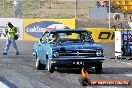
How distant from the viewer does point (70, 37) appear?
1834 cm

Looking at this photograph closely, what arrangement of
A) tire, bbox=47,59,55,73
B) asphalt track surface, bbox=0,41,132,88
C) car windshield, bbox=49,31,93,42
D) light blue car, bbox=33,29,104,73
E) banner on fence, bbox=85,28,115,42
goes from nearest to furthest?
asphalt track surface, bbox=0,41,132,88, light blue car, bbox=33,29,104,73, tire, bbox=47,59,55,73, car windshield, bbox=49,31,93,42, banner on fence, bbox=85,28,115,42

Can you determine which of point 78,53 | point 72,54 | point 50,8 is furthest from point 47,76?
point 50,8

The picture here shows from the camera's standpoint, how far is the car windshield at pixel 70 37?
1811 cm

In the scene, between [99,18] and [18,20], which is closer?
[18,20]

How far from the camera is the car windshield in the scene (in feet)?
59.4

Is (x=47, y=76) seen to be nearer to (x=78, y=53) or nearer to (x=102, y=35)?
(x=78, y=53)

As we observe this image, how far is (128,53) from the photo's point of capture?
2433cm

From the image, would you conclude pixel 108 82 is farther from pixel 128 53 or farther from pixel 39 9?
pixel 39 9

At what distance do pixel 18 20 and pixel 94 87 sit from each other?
93.3 feet

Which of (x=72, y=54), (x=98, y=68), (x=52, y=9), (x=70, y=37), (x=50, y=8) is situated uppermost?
(x=50, y=8)

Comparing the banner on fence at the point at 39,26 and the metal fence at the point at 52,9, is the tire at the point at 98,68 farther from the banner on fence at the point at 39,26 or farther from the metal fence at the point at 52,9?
the metal fence at the point at 52,9

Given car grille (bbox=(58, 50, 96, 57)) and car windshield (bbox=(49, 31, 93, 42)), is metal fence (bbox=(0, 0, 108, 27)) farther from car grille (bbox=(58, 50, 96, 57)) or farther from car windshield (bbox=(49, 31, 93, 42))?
car grille (bbox=(58, 50, 96, 57))

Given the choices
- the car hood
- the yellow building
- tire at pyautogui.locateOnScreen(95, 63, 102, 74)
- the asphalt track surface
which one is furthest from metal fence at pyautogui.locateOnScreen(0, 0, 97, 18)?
tire at pyautogui.locateOnScreen(95, 63, 102, 74)

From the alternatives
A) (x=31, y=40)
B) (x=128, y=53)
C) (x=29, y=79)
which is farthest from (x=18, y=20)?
(x=29, y=79)
